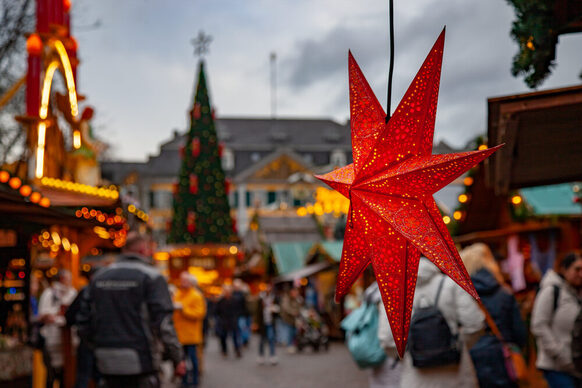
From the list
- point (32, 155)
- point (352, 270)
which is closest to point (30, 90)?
point (32, 155)

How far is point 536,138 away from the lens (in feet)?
17.1

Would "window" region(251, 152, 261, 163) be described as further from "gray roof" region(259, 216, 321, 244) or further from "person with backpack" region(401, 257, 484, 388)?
"person with backpack" region(401, 257, 484, 388)

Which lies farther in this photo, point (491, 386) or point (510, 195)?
point (510, 195)

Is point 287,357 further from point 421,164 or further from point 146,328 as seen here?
point 421,164

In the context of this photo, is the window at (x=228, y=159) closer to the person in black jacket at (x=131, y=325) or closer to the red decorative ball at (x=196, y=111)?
the red decorative ball at (x=196, y=111)

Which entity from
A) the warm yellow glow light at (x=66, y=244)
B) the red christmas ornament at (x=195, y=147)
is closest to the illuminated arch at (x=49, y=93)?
the warm yellow glow light at (x=66, y=244)

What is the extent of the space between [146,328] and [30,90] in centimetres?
759

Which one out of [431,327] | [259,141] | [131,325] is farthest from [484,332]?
[259,141]

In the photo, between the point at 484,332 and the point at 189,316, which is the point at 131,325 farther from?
the point at 189,316

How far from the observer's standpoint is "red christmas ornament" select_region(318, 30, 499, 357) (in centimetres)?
267

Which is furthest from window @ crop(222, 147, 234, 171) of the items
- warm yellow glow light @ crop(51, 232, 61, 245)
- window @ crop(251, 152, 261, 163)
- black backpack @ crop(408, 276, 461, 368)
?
black backpack @ crop(408, 276, 461, 368)

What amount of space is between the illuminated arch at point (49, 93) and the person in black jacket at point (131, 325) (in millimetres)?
6484

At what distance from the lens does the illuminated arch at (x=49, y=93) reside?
1216cm

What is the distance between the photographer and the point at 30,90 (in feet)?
40.7
